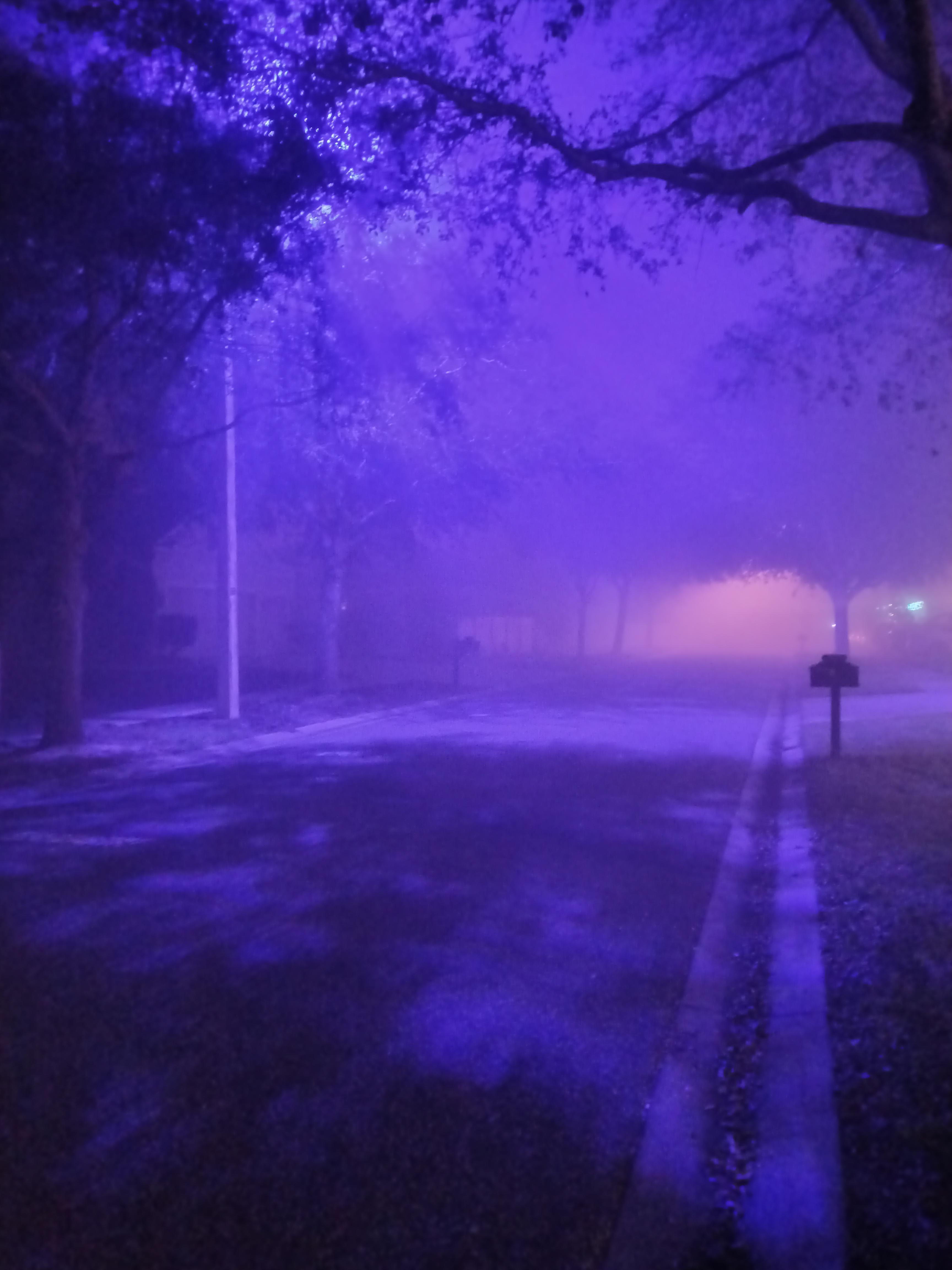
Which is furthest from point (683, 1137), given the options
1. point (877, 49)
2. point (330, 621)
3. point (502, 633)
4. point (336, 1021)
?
point (502, 633)

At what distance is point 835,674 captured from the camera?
52.0 feet

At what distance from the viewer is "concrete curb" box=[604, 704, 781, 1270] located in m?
3.79

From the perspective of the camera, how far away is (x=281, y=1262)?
11.8 feet

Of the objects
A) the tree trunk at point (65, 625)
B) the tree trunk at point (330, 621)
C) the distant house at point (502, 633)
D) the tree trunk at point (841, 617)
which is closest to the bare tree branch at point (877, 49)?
the tree trunk at point (65, 625)

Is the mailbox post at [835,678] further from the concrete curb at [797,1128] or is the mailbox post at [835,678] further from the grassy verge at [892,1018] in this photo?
the concrete curb at [797,1128]

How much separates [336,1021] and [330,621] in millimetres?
24086

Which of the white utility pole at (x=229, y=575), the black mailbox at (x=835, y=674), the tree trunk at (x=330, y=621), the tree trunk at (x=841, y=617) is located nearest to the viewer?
the black mailbox at (x=835, y=674)

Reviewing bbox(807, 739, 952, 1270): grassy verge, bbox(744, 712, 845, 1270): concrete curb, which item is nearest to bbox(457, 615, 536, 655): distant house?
bbox(807, 739, 952, 1270): grassy verge

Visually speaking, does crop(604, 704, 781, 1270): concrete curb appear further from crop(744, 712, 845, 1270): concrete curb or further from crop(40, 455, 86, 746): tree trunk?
crop(40, 455, 86, 746): tree trunk

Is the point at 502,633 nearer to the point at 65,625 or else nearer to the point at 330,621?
the point at 330,621

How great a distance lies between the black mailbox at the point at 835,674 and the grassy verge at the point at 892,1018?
416cm

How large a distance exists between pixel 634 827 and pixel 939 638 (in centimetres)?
4479

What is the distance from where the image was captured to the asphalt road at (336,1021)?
3869mm

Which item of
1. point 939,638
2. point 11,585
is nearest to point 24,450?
point 11,585
